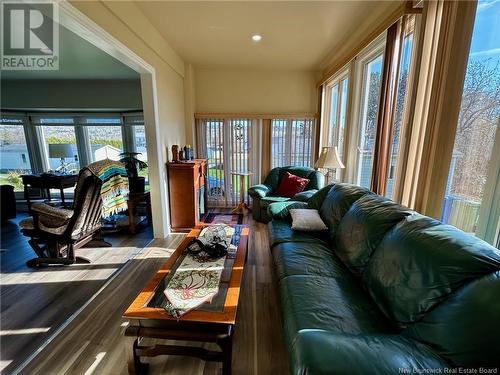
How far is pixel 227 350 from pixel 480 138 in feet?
6.52

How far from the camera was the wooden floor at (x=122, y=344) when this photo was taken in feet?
4.67

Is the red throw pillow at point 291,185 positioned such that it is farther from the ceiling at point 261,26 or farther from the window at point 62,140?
the window at point 62,140

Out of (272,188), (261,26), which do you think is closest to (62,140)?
(272,188)

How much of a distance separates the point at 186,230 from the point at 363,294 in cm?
276

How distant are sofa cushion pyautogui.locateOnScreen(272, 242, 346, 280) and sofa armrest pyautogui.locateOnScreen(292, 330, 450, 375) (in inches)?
26.2

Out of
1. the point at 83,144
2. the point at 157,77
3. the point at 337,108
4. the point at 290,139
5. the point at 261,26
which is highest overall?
the point at 261,26

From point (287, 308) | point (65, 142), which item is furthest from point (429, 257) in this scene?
point (65, 142)

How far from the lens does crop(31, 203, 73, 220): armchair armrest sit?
95.3 inches

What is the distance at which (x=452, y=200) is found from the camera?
1.61 m

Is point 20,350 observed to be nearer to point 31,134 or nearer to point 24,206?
point 24,206

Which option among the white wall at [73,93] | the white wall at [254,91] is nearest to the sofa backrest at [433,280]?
the white wall at [254,91]

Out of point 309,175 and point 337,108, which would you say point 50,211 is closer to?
point 309,175

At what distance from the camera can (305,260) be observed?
5.84ft

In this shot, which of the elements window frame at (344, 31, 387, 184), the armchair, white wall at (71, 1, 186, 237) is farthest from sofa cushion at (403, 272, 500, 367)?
the armchair
